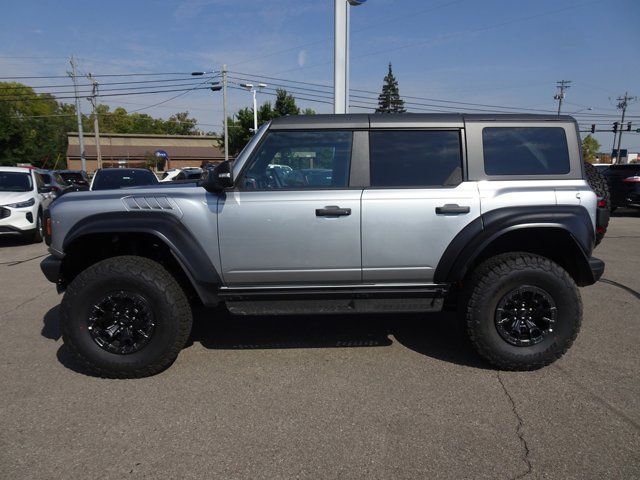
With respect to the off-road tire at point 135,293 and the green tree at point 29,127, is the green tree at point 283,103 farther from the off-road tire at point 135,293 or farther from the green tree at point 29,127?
the off-road tire at point 135,293

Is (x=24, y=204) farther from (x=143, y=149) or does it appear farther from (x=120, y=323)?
(x=143, y=149)

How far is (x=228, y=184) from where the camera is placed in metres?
3.49

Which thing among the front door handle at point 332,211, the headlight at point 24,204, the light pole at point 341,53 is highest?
the light pole at point 341,53

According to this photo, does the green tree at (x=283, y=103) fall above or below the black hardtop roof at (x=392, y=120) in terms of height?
above

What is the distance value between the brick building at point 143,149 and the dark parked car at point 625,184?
52.9m

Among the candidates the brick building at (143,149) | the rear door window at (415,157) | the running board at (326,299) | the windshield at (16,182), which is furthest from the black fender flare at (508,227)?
the brick building at (143,149)

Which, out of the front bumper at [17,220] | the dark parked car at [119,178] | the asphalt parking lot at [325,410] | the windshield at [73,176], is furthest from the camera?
the windshield at [73,176]

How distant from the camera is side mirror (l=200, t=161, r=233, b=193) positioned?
3.44m

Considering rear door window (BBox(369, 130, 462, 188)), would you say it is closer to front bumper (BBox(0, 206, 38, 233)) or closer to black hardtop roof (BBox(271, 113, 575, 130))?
black hardtop roof (BBox(271, 113, 575, 130))

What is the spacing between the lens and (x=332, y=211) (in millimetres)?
3471

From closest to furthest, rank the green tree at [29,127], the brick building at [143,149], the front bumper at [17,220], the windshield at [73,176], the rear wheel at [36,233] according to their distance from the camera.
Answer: the front bumper at [17,220]
the rear wheel at [36,233]
the windshield at [73,176]
the green tree at [29,127]
the brick building at [143,149]

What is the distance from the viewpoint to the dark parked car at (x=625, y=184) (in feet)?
45.9

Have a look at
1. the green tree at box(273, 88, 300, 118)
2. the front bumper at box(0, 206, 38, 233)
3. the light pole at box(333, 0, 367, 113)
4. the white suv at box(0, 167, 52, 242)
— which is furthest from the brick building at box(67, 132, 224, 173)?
the light pole at box(333, 0, 367, 113)

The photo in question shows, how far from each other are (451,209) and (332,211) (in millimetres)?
912
